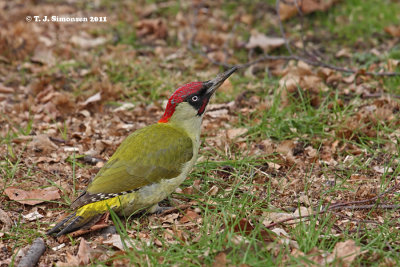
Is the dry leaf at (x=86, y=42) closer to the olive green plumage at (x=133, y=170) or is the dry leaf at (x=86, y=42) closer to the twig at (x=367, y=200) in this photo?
the olive green plumage at (x=133, y=170)

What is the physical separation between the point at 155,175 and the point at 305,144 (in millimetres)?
1601

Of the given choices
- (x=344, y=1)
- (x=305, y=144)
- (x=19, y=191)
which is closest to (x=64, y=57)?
(x=19, y=191)

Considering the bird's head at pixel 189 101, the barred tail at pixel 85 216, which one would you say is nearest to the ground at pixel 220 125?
the barred tail at pixel 85 216

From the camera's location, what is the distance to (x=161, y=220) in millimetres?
3566

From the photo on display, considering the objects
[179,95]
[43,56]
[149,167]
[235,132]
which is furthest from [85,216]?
[43,56]

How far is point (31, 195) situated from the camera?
12.6 feet

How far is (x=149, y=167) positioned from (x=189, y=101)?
2.18ft

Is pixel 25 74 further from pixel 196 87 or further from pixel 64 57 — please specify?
pixel 196 87

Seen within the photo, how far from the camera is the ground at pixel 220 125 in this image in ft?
10.1

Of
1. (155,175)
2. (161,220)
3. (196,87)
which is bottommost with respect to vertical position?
(161,220)

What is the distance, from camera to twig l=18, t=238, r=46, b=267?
302 centimetres

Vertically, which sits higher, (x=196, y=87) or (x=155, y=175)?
(x=196, y=87)

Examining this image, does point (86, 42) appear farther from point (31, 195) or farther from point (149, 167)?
point (149, 167)

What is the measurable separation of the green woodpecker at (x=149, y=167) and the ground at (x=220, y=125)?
160 millimetres
